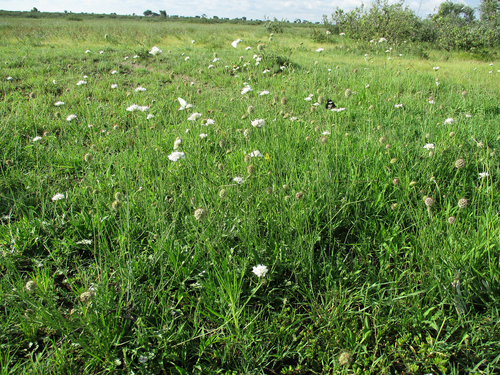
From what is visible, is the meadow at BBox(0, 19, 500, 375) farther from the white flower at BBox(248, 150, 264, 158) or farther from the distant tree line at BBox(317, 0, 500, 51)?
the distant tree line at BBox(317, 0, 500, 51)

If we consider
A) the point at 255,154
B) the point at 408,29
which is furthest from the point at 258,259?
the point at 408,29

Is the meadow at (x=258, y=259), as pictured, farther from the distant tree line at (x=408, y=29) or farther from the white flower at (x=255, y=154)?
the distant tree line at (x=408, y=29)

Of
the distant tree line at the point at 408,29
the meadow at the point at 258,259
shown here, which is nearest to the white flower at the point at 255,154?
the meadow at the point at 258,259

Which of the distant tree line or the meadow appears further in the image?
the distant tree line

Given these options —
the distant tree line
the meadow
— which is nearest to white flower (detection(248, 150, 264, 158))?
the meadow

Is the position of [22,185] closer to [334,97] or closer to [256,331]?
[256,331]

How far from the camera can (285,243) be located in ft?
5.70

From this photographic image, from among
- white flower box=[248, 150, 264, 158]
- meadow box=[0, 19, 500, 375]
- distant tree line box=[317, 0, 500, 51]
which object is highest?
distant tree line box=[317, 0, 500, 51]

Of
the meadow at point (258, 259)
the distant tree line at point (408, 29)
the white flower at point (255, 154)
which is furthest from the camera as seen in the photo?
the distant tree line at point (408, 29)

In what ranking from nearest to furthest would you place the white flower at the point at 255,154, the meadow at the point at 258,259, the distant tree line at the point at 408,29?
the meadow at the point at 258,259 → the white flower at the point at 255,154 → the distant tree line at the point at 408,29

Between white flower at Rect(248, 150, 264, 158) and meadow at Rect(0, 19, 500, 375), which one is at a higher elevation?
white flower at Rect(248, 150, 264, 158)

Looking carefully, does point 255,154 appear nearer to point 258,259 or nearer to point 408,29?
point 258,259

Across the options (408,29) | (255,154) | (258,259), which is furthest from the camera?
(408,29)

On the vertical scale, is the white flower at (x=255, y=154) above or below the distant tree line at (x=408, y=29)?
below
